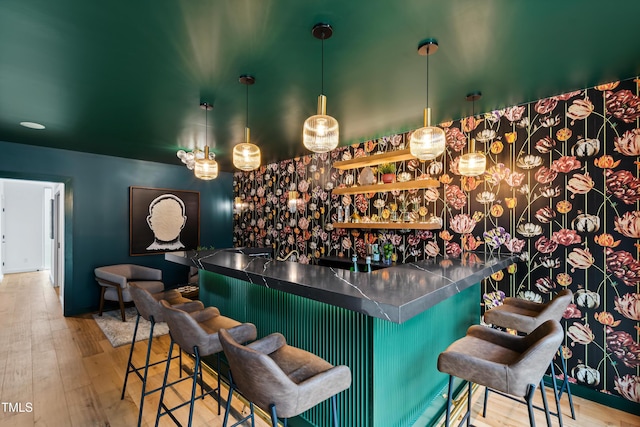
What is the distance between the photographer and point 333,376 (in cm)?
127

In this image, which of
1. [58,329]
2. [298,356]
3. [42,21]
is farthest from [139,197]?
A: [298,356]

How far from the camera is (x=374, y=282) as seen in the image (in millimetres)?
1663

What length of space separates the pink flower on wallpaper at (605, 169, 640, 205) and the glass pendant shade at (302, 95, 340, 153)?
2277 millimetres

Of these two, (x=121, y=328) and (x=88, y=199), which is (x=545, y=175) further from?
(x=88, y=199)

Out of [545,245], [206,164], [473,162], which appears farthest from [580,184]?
[206,164]

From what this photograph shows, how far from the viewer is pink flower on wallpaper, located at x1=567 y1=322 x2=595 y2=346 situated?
2.48m

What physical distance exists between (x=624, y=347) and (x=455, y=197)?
1780 millimetres

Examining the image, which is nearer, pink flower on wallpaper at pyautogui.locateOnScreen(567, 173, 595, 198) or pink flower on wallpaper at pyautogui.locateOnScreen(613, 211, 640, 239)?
pink flower on wallpaper at pyautogui.locateOnScreen(613, 211, 640, 239)

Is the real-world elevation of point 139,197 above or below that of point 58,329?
above

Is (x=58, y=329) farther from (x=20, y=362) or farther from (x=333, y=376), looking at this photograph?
(x=333, y=376)

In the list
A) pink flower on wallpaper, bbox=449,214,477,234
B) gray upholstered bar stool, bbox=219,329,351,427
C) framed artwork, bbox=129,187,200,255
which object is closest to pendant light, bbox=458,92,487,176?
A: pink flower on wallpaper, bbox=449,214,477,234

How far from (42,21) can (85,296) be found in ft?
Answer: 14.6

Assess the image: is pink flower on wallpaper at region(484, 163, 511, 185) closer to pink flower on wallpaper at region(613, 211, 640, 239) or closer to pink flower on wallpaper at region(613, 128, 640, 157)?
pink flower on wallpaper at region(613, 128, 640, 157)

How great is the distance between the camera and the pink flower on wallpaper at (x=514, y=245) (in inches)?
111
